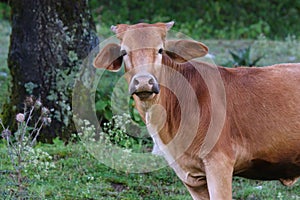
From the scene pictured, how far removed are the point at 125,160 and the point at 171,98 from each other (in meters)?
1.94

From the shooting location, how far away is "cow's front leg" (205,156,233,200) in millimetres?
5930

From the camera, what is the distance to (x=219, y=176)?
5926 millimetres

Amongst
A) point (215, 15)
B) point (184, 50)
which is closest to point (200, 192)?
point (184, 50)

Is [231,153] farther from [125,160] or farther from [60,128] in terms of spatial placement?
[60,128]

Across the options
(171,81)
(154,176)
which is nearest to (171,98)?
(171,81)

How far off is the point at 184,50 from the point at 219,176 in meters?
1.02

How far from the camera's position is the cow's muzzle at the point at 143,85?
559 cm

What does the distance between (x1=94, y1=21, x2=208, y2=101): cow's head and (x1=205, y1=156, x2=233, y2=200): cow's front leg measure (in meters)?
0.68

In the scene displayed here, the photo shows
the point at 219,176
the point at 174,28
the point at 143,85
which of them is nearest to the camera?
the point at 143,85

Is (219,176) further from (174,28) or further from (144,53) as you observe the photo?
(174,28)

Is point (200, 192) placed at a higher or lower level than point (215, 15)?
higher

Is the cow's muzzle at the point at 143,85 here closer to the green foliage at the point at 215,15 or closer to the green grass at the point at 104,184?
the green grass at the point at 104,184

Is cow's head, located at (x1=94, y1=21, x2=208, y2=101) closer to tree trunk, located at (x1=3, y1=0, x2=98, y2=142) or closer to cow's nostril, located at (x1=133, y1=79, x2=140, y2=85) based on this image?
cow's nostril, located at (x1=133, y1=79, x2=140, y2=85)

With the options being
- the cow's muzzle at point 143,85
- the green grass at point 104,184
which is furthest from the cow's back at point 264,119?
the green grass at point 104,184
